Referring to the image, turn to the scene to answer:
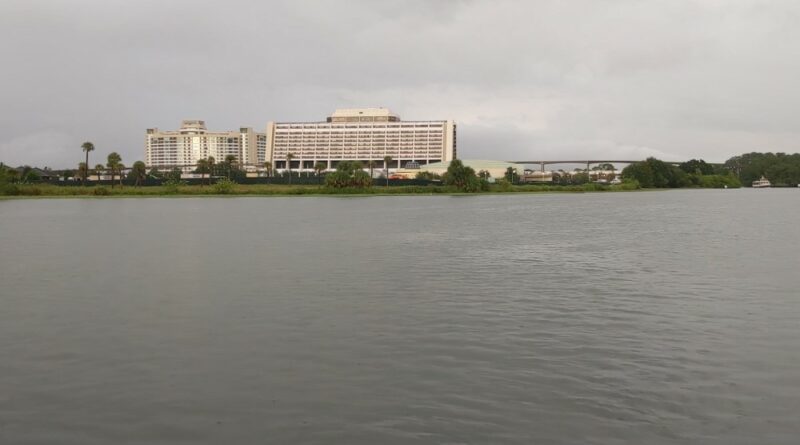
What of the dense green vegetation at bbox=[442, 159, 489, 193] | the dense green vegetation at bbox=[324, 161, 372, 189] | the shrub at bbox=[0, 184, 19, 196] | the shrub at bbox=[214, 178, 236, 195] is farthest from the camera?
the dense green vegetation at bbox=[442, 159, 489, 193]

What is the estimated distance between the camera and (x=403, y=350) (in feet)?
54.0

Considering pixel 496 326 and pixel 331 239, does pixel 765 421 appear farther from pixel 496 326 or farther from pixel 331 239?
pixel 331 239

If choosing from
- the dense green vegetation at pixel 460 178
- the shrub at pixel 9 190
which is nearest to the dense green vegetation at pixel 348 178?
the dense green vegetation at pixel 460 178

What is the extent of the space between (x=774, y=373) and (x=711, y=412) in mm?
3241

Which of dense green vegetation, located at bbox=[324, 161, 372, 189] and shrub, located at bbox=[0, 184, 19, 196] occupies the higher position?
dense green vegetation, located at bbox=[324, 161, 372, 189]

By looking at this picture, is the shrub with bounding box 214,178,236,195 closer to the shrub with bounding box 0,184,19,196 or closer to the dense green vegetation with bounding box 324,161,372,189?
the dense green vegetation with bounding box 324,161,372,189

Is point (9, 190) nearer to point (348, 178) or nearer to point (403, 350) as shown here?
point (348, 178)

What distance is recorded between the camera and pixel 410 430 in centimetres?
1133

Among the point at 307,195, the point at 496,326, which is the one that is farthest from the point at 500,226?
the point at 307,195

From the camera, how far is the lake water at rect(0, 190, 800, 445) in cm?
1160

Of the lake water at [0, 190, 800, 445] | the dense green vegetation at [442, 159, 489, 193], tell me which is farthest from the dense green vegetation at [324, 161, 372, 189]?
the lake water at [0, 190, 800, 445]

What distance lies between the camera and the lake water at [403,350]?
1160 cm

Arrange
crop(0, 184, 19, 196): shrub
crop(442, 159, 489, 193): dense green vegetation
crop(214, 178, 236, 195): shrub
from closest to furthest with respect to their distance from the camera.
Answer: crop(0, 184, 19, 196): shrub → crop(214, 178, 236, 195): shrub → crop(442, 159, 489, 193): dense green vegetation

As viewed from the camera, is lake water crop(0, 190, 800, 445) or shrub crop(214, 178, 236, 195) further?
shrub crop(214, 178, 236, 195)
